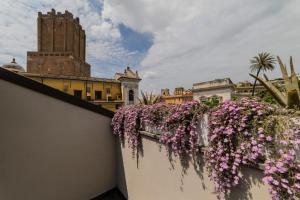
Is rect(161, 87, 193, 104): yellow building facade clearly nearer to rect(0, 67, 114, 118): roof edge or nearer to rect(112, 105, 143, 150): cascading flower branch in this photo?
A: rect(112, 105, 143, 150): cascading flower branch

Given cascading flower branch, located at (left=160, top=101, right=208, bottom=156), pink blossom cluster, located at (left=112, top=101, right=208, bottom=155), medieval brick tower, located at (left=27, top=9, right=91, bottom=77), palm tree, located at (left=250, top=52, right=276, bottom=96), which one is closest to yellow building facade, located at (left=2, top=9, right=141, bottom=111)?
medieval brick tower, located at (left=27, top=9, right=91, bottom=77)

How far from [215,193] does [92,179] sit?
3370mm

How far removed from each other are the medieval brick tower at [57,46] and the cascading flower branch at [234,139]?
101ft

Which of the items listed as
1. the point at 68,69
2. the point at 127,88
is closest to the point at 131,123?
the point at 127,88

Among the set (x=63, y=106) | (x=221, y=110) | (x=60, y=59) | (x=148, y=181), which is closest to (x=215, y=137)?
(x=221, y=110)

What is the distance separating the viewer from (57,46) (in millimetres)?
32281

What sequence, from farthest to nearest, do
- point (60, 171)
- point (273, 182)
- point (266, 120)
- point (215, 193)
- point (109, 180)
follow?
point (109, 180) → point (60, 171) → point (215, 193) → point (266, 120) → point (273, 182)

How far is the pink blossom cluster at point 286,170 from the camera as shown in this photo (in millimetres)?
1072

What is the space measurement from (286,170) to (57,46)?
125ft

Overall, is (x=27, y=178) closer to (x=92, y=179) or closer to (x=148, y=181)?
(x=92, y=179)

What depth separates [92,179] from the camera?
4141 mm

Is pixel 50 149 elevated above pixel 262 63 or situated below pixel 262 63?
below

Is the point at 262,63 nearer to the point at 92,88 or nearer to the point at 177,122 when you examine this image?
the point at 92,88

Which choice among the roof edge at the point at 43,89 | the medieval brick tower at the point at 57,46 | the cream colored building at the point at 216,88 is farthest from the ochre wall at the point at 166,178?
the medieval brick tower at the point at 57,46
